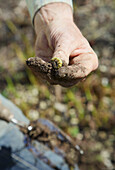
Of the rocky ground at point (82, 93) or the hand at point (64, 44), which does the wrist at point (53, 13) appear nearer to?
the hand at point (64, 44)

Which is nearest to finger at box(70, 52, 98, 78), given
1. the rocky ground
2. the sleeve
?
the sleeve

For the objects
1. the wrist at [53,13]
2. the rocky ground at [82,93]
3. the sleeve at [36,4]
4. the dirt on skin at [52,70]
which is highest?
the sleeve at [36,4]

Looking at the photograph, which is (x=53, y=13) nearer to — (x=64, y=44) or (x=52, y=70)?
(x=64, y=44)

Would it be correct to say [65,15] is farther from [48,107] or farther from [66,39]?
[48,107]

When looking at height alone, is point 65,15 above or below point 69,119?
above

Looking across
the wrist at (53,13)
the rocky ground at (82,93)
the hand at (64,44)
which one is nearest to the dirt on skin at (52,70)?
the hand at (64,44)

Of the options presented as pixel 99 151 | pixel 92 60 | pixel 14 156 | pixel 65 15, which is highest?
pixel 65 15

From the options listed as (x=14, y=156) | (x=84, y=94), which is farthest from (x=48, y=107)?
(x=14, y=156)

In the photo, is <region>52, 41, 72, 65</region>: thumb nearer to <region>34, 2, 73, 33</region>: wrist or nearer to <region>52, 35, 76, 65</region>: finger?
<region>52, 35, 76, 65</region>: finger
